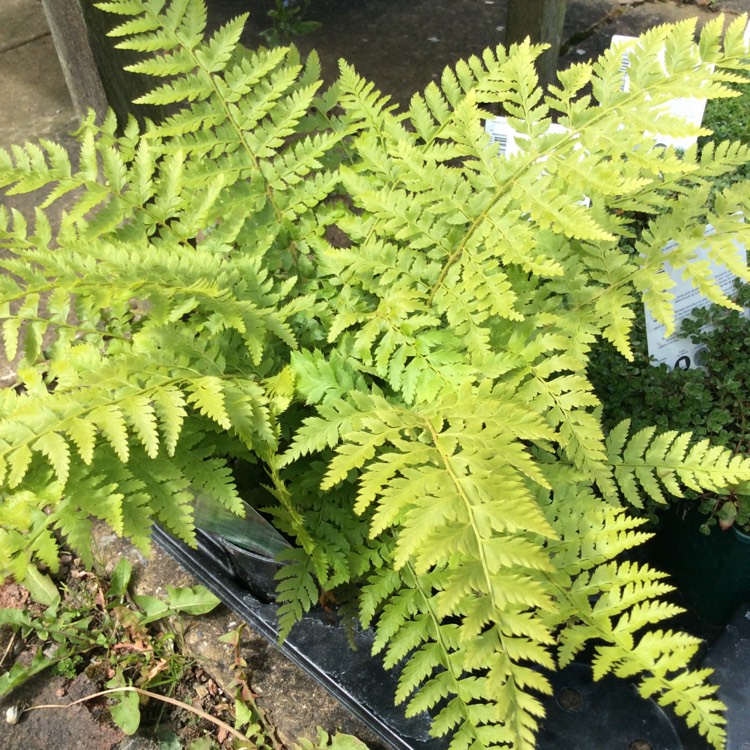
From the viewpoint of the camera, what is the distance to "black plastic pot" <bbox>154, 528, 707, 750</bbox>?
5.28ft

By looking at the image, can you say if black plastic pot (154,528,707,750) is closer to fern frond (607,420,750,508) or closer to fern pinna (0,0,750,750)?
fern pinna (0,0,750,750)

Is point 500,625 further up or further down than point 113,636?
further up

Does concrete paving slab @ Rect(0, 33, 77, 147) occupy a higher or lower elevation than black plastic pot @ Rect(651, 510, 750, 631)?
higher

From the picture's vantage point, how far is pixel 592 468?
1432mm

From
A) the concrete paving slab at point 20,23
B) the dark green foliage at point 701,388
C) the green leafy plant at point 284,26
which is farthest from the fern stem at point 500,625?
the concrete paving slab at point 20,23

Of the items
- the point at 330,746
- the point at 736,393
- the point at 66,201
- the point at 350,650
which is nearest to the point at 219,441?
the point at 350,650

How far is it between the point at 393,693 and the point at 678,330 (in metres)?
1.20

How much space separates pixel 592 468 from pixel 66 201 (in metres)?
2.63

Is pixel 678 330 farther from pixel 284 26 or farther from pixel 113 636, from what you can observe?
pixel 284 26

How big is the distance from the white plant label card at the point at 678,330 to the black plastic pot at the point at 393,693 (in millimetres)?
859

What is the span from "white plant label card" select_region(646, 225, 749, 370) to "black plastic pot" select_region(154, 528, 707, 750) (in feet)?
2.82

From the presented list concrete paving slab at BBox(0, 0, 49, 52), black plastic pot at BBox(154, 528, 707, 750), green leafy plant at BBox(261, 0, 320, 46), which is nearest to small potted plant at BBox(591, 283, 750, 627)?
black plastic pot at BBox(154, 528, 707, 750)

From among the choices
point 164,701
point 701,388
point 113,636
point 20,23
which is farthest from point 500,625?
point 20,23

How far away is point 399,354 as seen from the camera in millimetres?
1412
